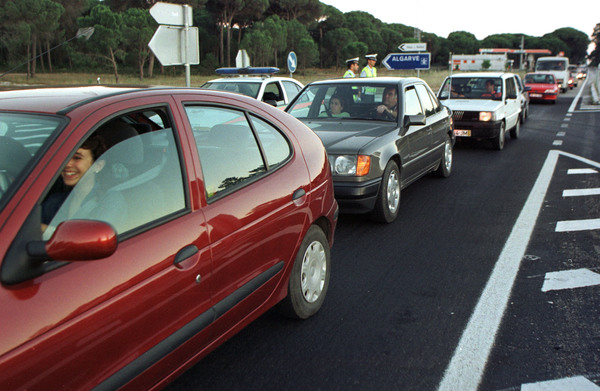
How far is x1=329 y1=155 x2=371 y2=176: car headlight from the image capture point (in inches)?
247

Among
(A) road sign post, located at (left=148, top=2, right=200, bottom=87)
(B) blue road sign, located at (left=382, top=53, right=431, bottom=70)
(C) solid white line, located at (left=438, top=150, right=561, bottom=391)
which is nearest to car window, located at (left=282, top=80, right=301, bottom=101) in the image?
(A) road sign post, located at (left=148, top=2, right=200, bottom=87)

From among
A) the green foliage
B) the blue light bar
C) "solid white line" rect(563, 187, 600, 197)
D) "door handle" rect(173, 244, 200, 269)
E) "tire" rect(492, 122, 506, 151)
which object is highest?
the green foliage

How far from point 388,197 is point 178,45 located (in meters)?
5.60

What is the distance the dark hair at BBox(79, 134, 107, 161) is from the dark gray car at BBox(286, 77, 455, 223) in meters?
3.88

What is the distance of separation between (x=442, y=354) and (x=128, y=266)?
203 centimetres

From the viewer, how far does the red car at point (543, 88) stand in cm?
2983

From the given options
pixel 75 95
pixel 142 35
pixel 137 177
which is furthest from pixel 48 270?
pixel 142 35

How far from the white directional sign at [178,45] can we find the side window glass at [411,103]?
4106 mm

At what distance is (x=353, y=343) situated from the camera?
374cm

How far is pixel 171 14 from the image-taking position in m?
10.1

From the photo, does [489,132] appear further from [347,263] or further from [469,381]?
[469,381]

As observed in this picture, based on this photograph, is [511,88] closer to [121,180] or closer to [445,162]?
[445,162]

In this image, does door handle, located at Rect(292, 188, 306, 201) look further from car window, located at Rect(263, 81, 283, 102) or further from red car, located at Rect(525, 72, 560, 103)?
red car, located at Rect(525, 72, 560, 103)

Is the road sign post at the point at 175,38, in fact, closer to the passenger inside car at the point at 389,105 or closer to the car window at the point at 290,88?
the car window at the point at 290,88
